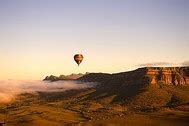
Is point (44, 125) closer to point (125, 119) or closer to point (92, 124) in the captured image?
point (92, 124)

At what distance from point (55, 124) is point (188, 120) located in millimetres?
45219

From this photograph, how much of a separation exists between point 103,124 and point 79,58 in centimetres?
2287

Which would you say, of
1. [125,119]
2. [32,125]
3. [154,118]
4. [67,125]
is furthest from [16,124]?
[154,118]

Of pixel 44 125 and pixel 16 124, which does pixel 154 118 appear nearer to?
pixel 44 125

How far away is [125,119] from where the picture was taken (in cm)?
13938

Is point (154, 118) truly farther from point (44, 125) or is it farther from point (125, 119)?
point (44, 125)

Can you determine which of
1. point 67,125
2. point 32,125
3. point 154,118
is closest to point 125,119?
point 154,118

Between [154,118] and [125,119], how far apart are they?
10.4 meters

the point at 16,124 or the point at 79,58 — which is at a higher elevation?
the point at 79,58

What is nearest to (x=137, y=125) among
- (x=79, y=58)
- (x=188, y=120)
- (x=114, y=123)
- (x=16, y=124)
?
(x=114, y=123)

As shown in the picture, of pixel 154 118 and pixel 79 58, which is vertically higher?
pixel 79 58

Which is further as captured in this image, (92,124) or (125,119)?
(125,119)

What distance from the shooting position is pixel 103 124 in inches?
4973

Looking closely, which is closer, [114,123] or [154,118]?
[114,123]
